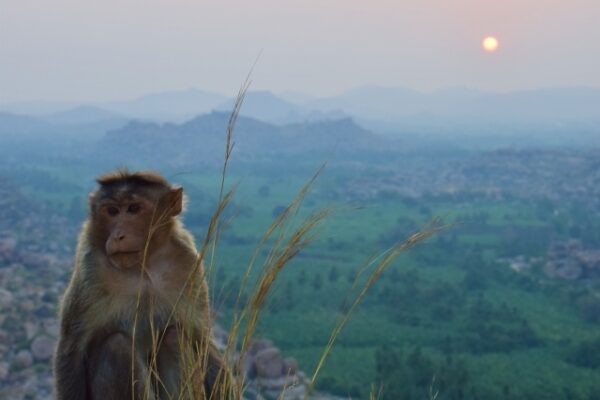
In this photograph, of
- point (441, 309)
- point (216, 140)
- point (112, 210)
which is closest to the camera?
point (112, 210)

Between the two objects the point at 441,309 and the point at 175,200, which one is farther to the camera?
the point at 441,309

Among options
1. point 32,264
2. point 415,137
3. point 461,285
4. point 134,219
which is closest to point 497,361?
point 461,285

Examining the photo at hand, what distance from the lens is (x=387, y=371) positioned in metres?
27.7

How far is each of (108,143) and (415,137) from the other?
253 ft

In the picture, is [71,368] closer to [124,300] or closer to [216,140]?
[124,300]

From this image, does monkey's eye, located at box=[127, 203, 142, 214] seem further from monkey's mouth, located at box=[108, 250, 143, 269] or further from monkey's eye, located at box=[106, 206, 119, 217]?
monkey's mouth, located at box=[108, 250, 143, 269]

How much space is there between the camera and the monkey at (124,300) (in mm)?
3053

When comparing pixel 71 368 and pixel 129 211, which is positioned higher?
pixel 129 211

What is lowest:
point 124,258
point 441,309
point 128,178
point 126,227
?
point 441,309

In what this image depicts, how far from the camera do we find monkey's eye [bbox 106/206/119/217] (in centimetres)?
310

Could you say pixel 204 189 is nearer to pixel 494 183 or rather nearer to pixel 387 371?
pixel 494 183

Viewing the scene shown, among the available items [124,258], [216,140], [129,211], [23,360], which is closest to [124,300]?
[124,258]

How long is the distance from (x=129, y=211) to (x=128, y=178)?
15cm

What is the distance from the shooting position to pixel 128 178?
3.17 meters
